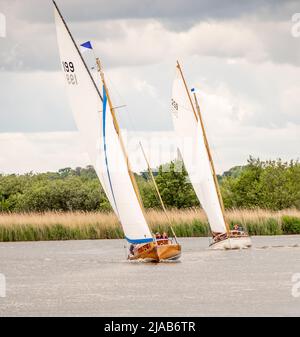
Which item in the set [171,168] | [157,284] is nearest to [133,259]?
[157,284]

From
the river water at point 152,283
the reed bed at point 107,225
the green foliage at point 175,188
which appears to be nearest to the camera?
the river water at point 152,283

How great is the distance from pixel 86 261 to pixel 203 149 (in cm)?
983

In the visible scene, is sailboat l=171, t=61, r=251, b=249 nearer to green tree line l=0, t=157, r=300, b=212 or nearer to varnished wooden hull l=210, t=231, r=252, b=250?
varnished wooden hull l=210, t=231, r=252, b=250

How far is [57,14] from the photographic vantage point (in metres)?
54.7

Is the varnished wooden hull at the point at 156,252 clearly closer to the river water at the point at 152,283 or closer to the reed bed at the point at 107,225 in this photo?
the river water at the point at 152,283

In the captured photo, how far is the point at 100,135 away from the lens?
181 ft

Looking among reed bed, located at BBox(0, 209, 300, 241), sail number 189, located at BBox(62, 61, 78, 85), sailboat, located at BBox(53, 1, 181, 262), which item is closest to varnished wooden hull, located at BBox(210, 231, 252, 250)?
reed bed, located at BBox(0, 209, 300, 241)

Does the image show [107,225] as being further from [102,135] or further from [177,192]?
[177,192]

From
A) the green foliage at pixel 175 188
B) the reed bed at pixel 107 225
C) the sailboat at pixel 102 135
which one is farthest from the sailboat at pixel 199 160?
the green foliage at pixel 175 188

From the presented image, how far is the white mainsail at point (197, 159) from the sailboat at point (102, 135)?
1159 centimetres

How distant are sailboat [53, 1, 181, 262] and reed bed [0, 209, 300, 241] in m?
17.5

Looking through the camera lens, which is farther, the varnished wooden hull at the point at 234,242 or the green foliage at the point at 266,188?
the green foliage at the point at 266,188

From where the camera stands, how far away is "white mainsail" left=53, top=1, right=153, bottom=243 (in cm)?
5494

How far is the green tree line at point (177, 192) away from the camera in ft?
323
